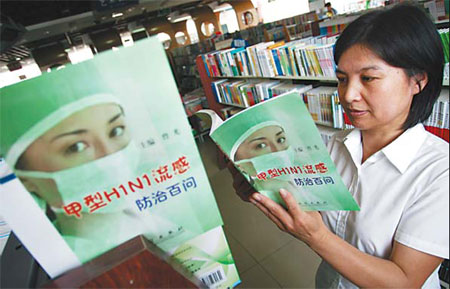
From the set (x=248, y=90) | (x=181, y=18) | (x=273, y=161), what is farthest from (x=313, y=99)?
(x=181, y=18)

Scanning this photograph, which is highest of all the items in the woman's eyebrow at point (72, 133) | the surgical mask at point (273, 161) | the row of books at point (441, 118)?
the woman's eyebrow at point (72, 133)

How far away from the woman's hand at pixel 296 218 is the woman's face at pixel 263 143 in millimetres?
120

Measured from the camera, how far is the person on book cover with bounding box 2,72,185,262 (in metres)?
0.28

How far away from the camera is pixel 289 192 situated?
613 mm

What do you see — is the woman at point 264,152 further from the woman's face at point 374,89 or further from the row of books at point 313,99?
the row of books at point 313,99

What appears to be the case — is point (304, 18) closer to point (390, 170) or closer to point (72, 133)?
point (390, 170)

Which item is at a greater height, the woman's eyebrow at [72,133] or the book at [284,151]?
the woman's eyebrow at [72,133]

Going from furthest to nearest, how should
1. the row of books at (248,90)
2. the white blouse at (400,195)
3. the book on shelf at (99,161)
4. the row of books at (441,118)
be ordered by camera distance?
1. the row of books at (248,90)
2. the row of books at (441,118)
3. the white blouse at (400,195)
4. the book on shelf at (99,161)

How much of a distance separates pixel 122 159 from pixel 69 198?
86 millimetres

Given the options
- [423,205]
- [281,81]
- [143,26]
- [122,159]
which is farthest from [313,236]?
[143,26]

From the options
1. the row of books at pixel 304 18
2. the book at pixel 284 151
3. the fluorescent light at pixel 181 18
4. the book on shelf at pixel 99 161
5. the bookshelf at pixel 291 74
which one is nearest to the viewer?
the book on shelf at pixel 99 161

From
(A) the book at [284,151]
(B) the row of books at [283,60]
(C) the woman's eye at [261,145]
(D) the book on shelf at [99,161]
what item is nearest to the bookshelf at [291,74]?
(B) the row of books at [283,60]

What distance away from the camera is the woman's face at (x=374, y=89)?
693 mm

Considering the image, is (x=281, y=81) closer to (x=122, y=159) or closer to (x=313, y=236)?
(x=313, y=236)
